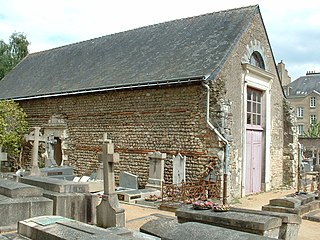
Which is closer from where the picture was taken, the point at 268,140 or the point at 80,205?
the point at 80,205

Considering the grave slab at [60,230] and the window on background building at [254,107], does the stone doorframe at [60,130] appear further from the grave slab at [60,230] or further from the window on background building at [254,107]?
the grave slab at [60,230]

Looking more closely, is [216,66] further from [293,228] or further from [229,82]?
[293,228]

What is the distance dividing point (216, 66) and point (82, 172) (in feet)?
23.9

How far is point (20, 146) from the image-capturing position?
1850 cm

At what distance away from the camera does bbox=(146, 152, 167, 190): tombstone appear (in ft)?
40.4

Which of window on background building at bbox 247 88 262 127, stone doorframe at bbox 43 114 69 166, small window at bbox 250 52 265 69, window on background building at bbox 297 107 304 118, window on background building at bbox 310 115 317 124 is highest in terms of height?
window on background building at bbox 297 107 304 118

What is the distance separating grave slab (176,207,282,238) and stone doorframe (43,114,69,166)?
35.6 feet

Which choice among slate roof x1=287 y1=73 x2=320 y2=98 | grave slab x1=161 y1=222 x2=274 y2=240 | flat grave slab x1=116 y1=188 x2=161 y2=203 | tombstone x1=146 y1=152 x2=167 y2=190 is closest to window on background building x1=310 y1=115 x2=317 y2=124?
slate roof x1=287 y1=73 x2=320 y2=98

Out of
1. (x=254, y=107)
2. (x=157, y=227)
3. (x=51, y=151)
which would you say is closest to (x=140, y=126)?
(x=254, y=107)

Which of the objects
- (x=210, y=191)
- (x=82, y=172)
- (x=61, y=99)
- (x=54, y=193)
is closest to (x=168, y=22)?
(x=61, y=99)

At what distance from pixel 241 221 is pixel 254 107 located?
30.9 ft

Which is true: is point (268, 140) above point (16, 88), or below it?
below

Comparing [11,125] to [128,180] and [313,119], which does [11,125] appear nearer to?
[128,180]

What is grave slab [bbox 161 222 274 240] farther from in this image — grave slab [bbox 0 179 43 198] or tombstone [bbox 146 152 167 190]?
tombstone [bbox 146 152 167 190]
